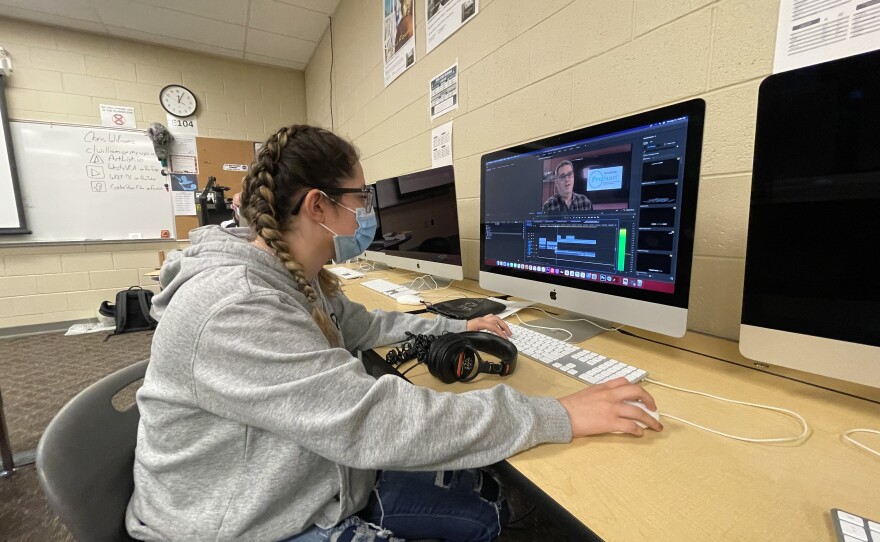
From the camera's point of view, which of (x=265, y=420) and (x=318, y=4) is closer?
(x=265, y=420)

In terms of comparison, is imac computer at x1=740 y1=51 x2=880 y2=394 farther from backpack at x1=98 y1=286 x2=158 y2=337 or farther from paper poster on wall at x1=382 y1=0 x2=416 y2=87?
backpack at x1=98 y1=286 x2=158 y2=337

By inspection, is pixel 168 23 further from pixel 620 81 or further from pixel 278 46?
pixel 620 81

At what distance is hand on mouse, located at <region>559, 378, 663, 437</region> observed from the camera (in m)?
0.54

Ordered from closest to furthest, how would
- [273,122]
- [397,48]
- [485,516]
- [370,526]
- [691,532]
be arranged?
1. [691,532]
2. [370,526]
3. [485,516]
4. [397,48]
5. [273,122]

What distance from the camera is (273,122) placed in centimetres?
426

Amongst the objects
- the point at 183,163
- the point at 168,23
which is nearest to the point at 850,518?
the point at 168,23

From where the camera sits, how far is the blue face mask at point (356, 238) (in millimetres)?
887

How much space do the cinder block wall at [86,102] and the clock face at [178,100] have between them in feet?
0.19

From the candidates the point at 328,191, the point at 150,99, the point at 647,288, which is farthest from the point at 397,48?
the point at 150,99

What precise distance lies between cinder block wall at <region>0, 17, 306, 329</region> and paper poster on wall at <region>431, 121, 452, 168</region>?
7.86 ft

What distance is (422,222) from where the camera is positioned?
1.59m

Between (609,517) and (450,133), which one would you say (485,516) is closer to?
(609,517)

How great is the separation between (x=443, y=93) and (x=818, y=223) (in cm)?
166

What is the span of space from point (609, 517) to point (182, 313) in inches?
24.0
